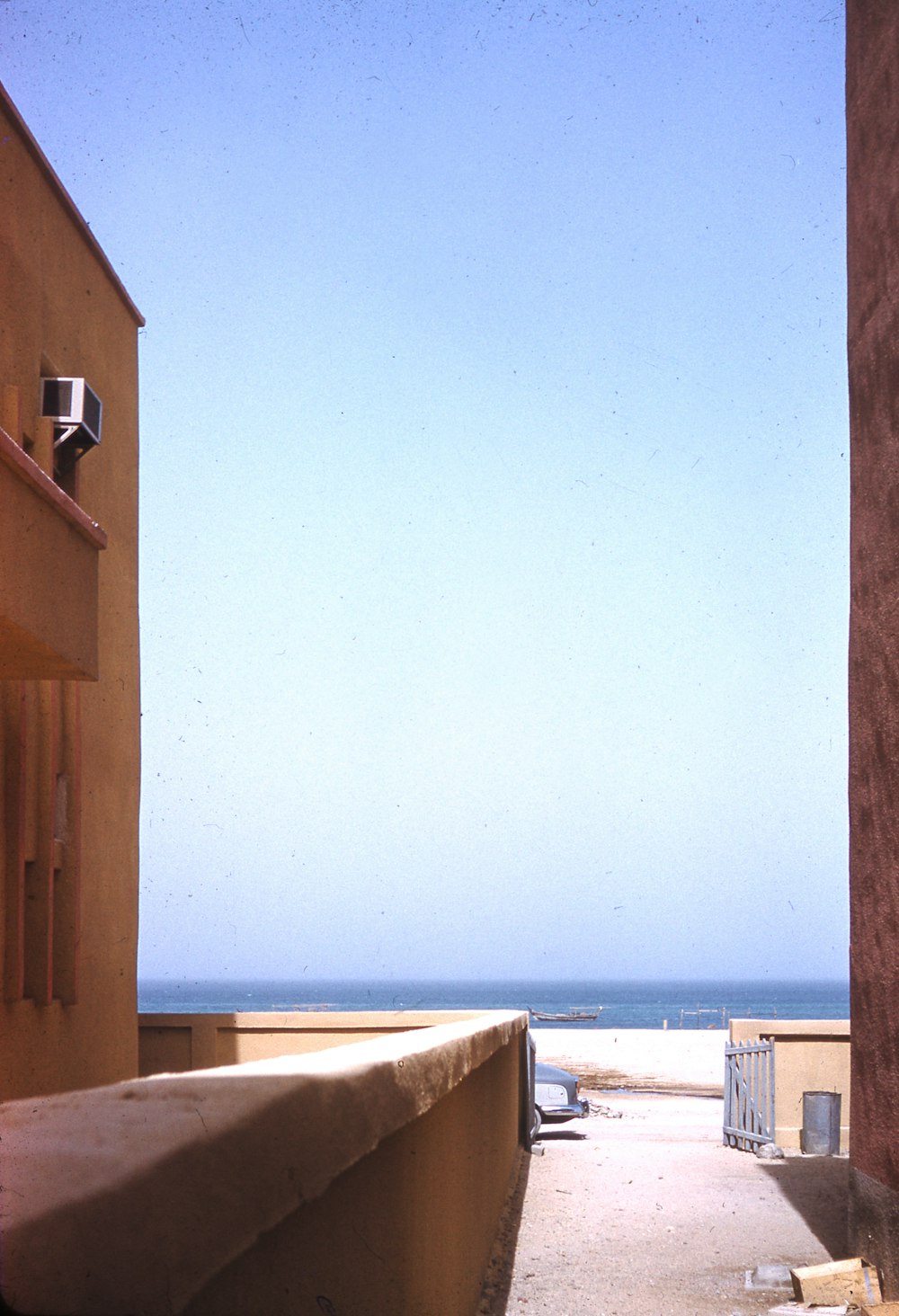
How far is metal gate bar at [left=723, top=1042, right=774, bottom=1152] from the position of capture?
1594 centimetres

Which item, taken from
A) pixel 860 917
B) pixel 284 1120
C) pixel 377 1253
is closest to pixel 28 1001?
pixel 860 917

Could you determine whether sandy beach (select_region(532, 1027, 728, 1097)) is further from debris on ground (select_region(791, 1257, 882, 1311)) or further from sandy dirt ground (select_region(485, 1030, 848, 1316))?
debris on ground (select_region(791, 1257, 882, 1311))

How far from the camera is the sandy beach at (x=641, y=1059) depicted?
126ft

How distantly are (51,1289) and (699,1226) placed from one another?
32.4 ft

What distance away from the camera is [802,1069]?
16141 mm

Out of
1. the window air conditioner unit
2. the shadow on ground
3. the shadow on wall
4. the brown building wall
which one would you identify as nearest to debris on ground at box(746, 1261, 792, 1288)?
the shadow on ground

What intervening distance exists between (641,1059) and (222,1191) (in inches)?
2087

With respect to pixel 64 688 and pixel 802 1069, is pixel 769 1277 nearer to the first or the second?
pixel 64 688

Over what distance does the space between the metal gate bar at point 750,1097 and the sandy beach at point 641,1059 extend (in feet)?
56.5

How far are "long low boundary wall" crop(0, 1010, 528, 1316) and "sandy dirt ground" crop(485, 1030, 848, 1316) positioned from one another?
4.57 metres

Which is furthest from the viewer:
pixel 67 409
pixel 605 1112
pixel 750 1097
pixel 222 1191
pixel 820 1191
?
pixel 605 1112

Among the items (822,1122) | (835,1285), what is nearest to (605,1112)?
(822,1122)

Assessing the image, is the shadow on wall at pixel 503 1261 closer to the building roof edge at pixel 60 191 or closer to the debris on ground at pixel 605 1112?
the building roof edge at pixel 60 191

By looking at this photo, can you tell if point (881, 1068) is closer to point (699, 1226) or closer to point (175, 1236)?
point (699, 1226)
